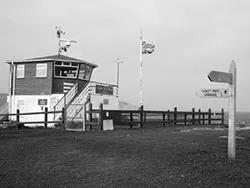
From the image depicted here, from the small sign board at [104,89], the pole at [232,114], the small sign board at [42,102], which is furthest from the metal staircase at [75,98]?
the pole at [232,114]

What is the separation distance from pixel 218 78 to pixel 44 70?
59.3ft

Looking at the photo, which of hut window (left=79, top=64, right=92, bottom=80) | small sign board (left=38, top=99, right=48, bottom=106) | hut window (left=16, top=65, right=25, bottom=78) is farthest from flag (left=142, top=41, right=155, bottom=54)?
hut window (left=16, top=65, right=25, bottom=78)

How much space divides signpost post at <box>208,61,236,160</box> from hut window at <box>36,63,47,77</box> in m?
17.8

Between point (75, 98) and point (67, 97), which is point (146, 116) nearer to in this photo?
point (75, 98)

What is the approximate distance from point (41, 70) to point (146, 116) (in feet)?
29.6

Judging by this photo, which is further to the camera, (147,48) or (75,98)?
(147,48)

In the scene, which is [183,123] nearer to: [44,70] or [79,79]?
[79,79]

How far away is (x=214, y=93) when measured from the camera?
6.36 metres

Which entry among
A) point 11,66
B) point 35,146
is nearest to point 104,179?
point 35,146

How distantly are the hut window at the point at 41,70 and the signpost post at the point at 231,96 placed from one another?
17812mm

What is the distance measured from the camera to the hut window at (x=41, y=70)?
22.1 metres

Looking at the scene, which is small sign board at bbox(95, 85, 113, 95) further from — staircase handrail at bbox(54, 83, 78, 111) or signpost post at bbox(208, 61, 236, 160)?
signpost post at bbox(208, 61, 236, 160)

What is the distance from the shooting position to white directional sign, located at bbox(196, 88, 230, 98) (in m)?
6.32

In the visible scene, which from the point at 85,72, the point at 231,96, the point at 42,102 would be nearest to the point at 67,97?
the point at 42,102
